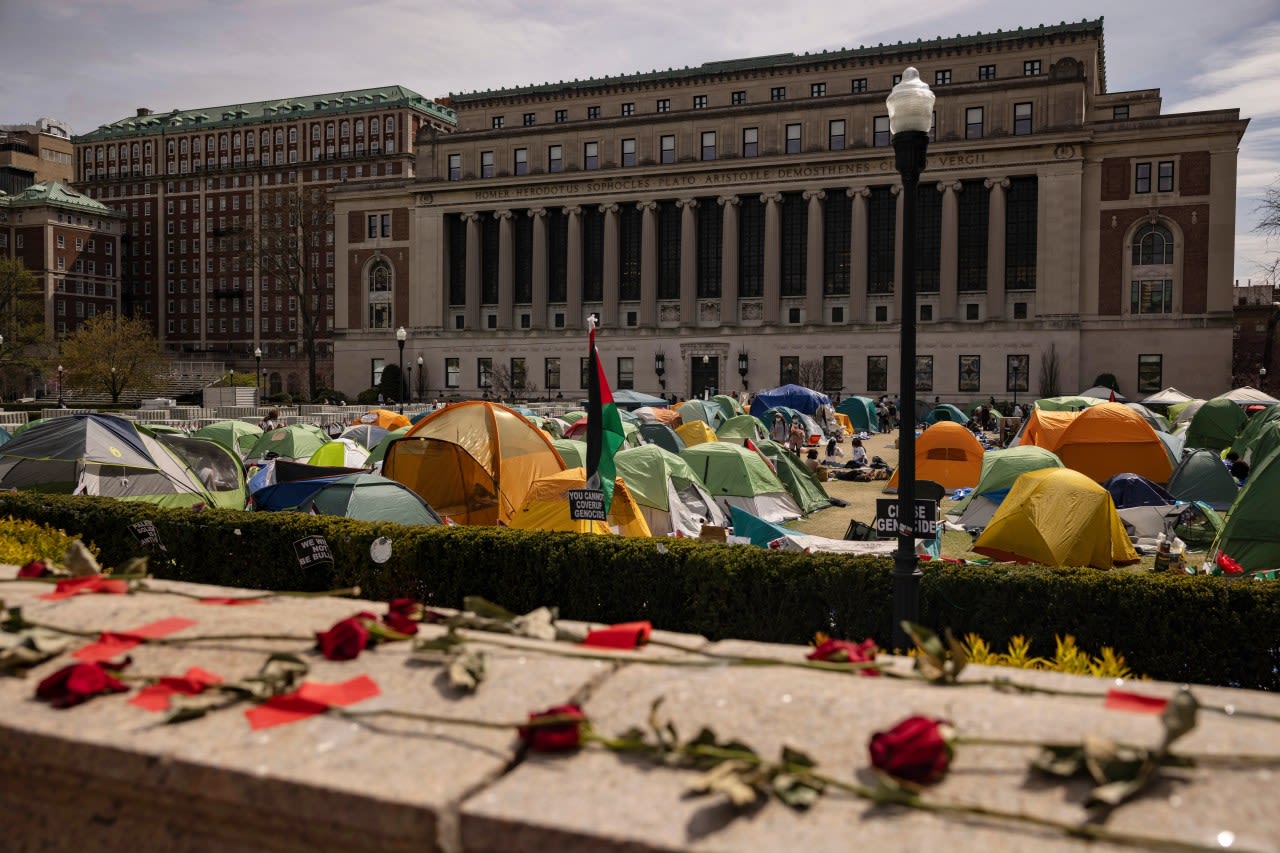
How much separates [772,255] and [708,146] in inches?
394

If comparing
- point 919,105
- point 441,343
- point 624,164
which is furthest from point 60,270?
point 919,105

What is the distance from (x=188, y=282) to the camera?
119875mm

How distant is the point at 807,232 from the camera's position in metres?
72.4

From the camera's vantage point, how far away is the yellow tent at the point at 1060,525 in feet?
51.8

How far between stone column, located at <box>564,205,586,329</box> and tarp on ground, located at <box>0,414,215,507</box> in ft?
202

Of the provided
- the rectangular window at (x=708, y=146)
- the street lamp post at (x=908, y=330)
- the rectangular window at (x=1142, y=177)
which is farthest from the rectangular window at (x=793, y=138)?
the street lamp post at (x=908, y=330)

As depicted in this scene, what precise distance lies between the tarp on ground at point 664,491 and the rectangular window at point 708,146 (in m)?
58.6

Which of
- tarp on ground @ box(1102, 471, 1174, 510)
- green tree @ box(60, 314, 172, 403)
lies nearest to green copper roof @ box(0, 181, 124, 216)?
green tree @ box(60, 314, 172, 403)

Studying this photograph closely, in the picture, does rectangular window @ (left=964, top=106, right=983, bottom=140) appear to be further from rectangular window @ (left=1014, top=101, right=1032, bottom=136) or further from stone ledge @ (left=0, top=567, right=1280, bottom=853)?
stone ledge @ (left=0, top=567, right=1280, bottom=853)

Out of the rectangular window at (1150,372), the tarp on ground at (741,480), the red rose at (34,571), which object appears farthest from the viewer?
the rectangular window at (1150,372)

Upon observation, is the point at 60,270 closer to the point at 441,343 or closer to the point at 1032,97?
the point at 441,343

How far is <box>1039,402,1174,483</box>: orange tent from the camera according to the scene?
25.7 m

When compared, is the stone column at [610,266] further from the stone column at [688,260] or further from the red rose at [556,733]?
the red rose at [556,733]

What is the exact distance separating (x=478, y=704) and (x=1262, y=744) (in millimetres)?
2010
